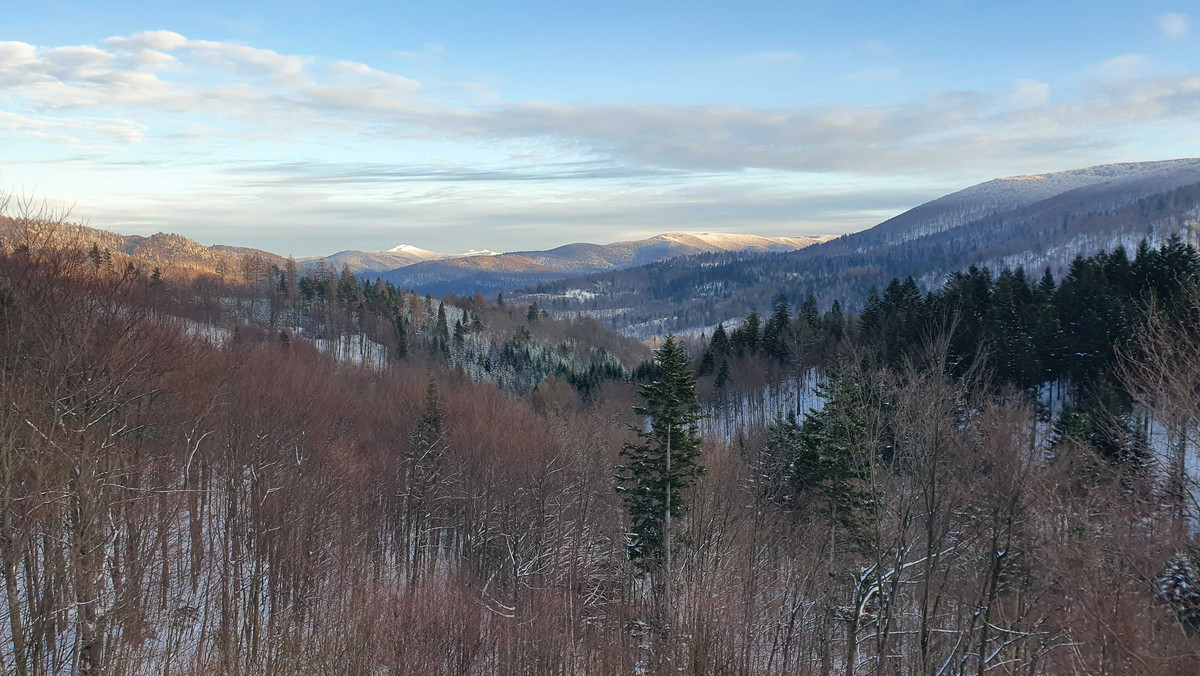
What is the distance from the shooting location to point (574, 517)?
126 ft

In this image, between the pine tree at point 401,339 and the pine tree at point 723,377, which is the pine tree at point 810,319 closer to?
the pine tree at point 723,377

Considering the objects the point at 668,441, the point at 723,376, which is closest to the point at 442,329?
the point at 723,376

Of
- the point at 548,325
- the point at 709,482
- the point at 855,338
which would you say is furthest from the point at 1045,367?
the point at 548,325

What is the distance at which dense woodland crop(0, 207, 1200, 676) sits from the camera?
43.9 feet

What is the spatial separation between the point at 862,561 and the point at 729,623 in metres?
13.3

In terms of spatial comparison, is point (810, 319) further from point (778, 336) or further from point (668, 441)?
point (668, 441)

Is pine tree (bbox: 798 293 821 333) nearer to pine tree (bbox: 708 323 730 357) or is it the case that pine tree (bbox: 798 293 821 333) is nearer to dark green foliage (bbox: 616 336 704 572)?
pine tree (bbox: 708 323 730 357)

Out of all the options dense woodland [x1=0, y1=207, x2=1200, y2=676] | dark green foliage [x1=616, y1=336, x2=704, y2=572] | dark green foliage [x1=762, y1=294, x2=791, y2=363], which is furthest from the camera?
dark green foliage [x1=762, y1=294, x2=791, y2=363]

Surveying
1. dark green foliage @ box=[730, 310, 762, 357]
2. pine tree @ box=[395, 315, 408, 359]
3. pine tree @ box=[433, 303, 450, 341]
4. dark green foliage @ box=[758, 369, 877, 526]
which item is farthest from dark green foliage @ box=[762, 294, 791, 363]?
pine tree @ box=[433, 303, 450, 341]

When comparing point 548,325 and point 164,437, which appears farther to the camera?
point 548,325

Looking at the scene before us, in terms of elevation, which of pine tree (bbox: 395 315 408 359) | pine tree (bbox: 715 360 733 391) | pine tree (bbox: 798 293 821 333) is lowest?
pine tree (bbox: 715 360 733 391)

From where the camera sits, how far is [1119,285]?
51.4m

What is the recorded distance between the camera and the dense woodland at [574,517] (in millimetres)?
13391

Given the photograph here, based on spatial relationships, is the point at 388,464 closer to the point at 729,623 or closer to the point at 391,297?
the point at 729,623
